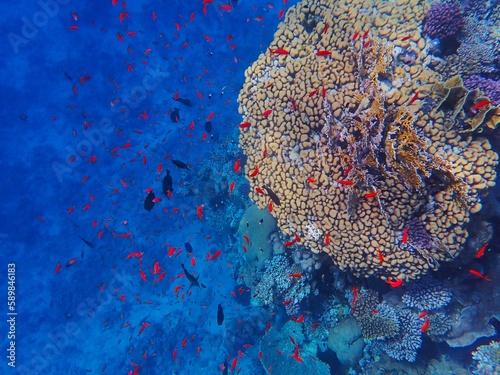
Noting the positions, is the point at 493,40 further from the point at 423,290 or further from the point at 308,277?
the point at 308,277

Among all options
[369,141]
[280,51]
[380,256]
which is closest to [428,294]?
[380,256]

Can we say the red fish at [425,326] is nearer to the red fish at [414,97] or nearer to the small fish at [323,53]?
the red fish at [414,97]

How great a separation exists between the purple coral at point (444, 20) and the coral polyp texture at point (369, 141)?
0.19 meters

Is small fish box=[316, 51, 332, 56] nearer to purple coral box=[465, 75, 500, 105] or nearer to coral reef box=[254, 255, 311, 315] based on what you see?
purple coral box=[465, 75, 500, 105]

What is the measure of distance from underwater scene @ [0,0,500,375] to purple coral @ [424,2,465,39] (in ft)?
0.10

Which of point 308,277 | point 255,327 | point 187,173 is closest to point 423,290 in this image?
point 308,277

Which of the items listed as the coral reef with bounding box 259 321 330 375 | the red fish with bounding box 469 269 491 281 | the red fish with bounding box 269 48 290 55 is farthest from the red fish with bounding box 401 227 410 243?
the coral reef with bounding box 259 321 330 375

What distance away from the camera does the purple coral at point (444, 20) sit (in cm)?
475

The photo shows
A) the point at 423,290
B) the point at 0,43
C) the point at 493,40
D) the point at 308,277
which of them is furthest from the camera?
the point at 0,43

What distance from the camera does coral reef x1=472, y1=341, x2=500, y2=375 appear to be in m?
5.22

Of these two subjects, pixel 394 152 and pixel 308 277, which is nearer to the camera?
pixel 394 152

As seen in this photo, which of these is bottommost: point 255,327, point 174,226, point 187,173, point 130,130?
point 255,327

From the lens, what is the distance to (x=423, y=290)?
5.51 metres

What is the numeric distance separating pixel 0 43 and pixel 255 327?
23.6 m
